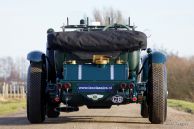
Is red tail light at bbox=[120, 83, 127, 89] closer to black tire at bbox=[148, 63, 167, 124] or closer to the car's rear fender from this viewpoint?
black tire at bbox=[148, 63, 167, 124]

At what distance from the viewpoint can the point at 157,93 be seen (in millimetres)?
13883

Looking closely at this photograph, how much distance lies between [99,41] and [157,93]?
184 cm

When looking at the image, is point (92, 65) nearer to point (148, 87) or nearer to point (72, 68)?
point (72, 68)

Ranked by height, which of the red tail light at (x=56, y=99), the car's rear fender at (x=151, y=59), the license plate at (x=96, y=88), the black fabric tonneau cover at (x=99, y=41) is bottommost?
the red tail light at (x=56, y=99)

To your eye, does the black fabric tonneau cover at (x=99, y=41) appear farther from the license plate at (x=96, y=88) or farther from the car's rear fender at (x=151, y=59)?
the license plate at (x=96, y=88)

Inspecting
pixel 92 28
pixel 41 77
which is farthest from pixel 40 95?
pixel 92 28

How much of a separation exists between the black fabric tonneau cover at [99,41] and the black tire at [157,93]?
85 cm

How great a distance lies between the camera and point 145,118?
56.5ft

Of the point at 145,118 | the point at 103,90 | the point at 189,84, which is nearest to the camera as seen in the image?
the point at 103,90

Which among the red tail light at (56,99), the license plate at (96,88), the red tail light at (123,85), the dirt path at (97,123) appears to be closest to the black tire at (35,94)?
the dirt path at (97,123)

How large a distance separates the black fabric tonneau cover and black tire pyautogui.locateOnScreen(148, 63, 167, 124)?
0.85 m

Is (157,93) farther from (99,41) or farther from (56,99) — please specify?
(56,99)

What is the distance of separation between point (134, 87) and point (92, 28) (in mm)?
3814

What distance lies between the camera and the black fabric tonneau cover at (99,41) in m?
14.6
